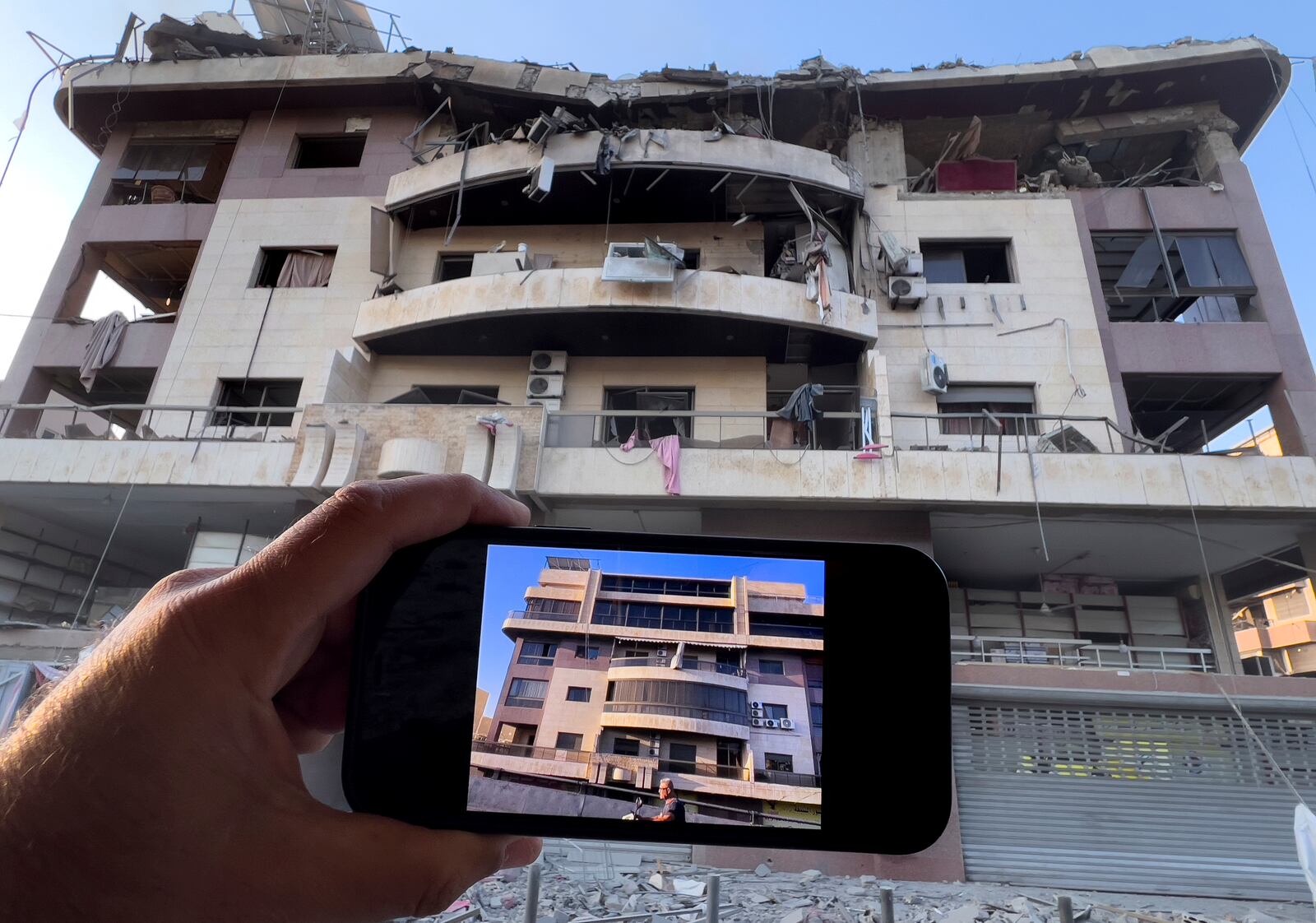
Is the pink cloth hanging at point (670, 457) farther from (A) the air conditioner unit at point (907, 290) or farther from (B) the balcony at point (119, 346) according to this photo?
(B) the balcony at point (119, 346)

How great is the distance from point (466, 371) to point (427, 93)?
25.4 ft

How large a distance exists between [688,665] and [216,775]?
77 cm

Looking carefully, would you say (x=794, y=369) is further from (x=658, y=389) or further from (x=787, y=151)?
(x=787, y=151)

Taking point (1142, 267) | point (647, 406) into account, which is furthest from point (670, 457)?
point (1142, 267)

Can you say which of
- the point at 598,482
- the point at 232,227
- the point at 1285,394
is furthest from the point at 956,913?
the point at 232,227

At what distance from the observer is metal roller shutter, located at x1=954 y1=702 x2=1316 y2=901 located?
806cm

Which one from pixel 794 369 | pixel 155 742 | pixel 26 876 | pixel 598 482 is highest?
pixel 794 369

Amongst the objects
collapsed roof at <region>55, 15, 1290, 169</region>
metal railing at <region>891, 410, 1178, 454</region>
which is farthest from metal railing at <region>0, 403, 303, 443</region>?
metal railing at <region>891, 410, 1178, 454</region>

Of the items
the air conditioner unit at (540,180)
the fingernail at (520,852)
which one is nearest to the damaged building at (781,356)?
the air conditioner unit at (540,180)

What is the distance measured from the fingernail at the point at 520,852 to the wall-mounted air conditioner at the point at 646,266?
455 inches

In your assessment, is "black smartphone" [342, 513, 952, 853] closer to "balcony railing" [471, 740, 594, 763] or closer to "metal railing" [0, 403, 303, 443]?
"balcony railing" [471, 740, 594, 763]

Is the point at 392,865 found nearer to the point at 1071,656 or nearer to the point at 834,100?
the point at 1071,656

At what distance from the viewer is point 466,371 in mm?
14055

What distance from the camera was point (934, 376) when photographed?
1223cm
